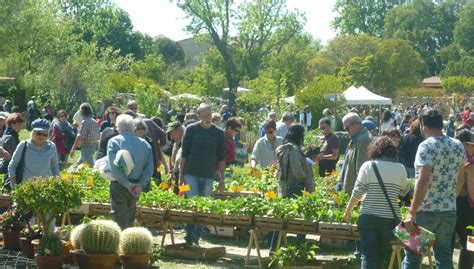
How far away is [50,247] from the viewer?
873 centimetres

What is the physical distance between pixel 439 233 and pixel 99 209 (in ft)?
15.7

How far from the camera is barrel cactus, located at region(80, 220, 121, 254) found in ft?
28.4

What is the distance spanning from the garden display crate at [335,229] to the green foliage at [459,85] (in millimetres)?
63767

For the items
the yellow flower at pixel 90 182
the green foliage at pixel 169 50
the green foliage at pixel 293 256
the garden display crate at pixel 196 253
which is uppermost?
the green foliage at pixel 169 50

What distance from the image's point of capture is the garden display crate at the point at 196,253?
35.3 ft

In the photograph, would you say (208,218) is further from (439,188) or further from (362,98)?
(362,98)

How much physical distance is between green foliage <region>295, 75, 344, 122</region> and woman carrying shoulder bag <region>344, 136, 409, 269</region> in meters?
31.2

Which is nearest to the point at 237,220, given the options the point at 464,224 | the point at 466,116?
the point at 464,224

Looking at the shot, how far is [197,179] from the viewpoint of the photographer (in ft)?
37.7

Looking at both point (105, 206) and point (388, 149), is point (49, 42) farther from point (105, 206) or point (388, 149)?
point (388, 149)

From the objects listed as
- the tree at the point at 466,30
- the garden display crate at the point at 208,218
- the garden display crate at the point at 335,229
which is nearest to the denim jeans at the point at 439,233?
the garden display crate at the point at 335,229

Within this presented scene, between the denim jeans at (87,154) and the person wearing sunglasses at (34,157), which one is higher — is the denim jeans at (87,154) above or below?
below

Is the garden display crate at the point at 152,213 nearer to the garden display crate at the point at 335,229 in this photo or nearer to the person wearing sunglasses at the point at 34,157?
the person wearing sunglasses at the point at 34,157

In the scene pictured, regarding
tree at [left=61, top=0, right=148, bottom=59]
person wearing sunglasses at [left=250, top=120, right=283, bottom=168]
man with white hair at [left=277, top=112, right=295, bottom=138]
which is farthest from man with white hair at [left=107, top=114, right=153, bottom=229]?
tree at [left=61, top=0, right=148, bottom=59]
